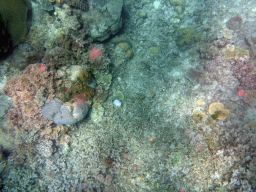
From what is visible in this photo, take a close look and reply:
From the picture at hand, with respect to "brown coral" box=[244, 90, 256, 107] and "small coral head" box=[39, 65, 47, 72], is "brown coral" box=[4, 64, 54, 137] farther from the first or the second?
"brown coral" box=[244, 90, 256, 107]

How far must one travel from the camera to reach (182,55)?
7.00 m

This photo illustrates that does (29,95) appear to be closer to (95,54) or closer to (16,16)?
(95,54)

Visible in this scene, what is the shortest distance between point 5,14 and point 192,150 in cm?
865

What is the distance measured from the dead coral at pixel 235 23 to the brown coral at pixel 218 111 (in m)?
4.40

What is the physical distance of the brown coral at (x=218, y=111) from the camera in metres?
5.52

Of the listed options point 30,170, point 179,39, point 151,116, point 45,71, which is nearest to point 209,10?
point 179,39

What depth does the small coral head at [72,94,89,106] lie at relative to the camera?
5057 mm

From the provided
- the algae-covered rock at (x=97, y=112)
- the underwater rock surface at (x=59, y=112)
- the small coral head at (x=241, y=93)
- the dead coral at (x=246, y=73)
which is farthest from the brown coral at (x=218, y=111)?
the underwater rock surface at (x=59, y=112)

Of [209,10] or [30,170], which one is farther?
[209,10]

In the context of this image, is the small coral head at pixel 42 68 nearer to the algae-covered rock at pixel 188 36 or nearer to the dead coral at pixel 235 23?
the algae-covered rock at pixel 188 36

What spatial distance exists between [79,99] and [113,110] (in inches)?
57.7

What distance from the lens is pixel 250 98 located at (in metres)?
5.61

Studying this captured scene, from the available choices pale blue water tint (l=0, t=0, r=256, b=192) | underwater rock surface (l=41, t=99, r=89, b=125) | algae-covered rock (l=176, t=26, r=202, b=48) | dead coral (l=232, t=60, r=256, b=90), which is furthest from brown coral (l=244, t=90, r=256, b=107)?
underwater rock surface (l=41, t=99, r=89, b=125)

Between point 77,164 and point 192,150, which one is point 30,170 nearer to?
point 77,164
